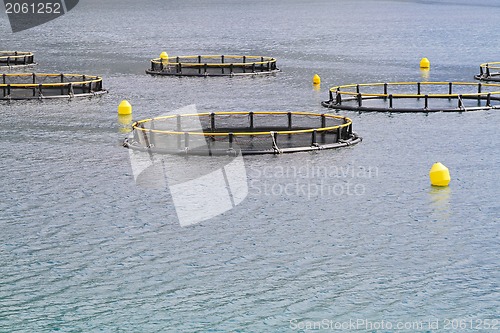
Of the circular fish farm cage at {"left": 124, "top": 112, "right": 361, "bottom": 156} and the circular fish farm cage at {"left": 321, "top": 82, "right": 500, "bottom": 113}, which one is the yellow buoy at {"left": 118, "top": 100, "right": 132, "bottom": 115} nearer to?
the circular fish farm cage at {"left": 124, "top": 112, "right": 361, "bottom": 156}

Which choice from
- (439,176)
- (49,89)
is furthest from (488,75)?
(439,176)

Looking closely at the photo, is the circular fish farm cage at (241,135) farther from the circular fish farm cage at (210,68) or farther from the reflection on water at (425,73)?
the reflection on water at (425,73)

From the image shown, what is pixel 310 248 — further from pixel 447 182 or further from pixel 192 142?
pixel 192 142

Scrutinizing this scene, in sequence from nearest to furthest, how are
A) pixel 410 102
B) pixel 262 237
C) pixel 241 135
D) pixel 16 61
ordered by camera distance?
1. pixel 262 237
2. pixel 241 135
3. pixel 410 102
4. pixel 16 61

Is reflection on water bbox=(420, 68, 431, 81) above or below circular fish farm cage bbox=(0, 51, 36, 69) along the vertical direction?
below

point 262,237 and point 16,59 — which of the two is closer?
point 262,237

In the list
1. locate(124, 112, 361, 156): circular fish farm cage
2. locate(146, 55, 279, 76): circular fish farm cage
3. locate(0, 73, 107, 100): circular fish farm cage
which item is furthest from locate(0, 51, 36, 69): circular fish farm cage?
locate(124, 112, 361, 156): circular fish farm cage

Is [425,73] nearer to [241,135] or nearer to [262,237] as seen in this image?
[241,135]

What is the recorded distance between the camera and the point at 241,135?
5172 cm

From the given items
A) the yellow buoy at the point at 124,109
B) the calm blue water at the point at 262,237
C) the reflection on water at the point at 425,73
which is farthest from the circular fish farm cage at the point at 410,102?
the reflection on water at the point at 425,73

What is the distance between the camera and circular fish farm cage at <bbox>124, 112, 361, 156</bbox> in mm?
49000

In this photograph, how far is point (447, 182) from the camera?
141 ft

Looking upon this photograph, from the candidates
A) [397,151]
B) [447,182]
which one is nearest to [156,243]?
[447,182]

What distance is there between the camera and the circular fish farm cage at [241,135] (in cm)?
4900
